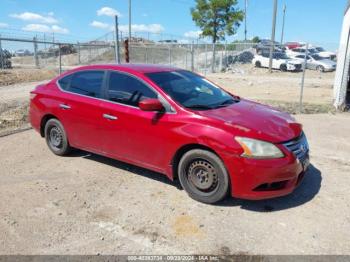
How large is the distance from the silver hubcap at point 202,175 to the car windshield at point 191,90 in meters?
0.72

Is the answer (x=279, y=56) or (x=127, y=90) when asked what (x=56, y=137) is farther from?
(x=279, y=56)

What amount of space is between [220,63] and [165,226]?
92.4 feet

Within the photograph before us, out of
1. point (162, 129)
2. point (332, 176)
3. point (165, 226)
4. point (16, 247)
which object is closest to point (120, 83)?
point (162, 129)

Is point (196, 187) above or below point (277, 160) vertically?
below

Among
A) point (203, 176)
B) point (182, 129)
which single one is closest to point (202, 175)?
point (203, 176)

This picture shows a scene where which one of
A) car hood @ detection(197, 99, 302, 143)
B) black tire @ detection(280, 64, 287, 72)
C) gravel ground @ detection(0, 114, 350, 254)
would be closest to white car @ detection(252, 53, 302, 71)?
black tire @ detection(280, 64, 287, 72)

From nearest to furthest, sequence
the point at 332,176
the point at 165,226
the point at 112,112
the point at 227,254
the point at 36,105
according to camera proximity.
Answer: the point at 227,254 < the point at 165,226 < the point at 112,112 < the point at 332,176 < the point at 36,105

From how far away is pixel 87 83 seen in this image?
5230 mm

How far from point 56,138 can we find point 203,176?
2915mm

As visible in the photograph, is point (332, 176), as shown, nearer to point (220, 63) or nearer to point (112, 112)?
point (112, 112)

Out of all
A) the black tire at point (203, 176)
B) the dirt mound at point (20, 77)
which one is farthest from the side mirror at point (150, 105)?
the dirt mound at point (20, 77)

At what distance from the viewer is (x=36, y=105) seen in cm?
589

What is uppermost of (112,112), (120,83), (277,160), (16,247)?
(120,83)

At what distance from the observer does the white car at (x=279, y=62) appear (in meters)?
28.2
